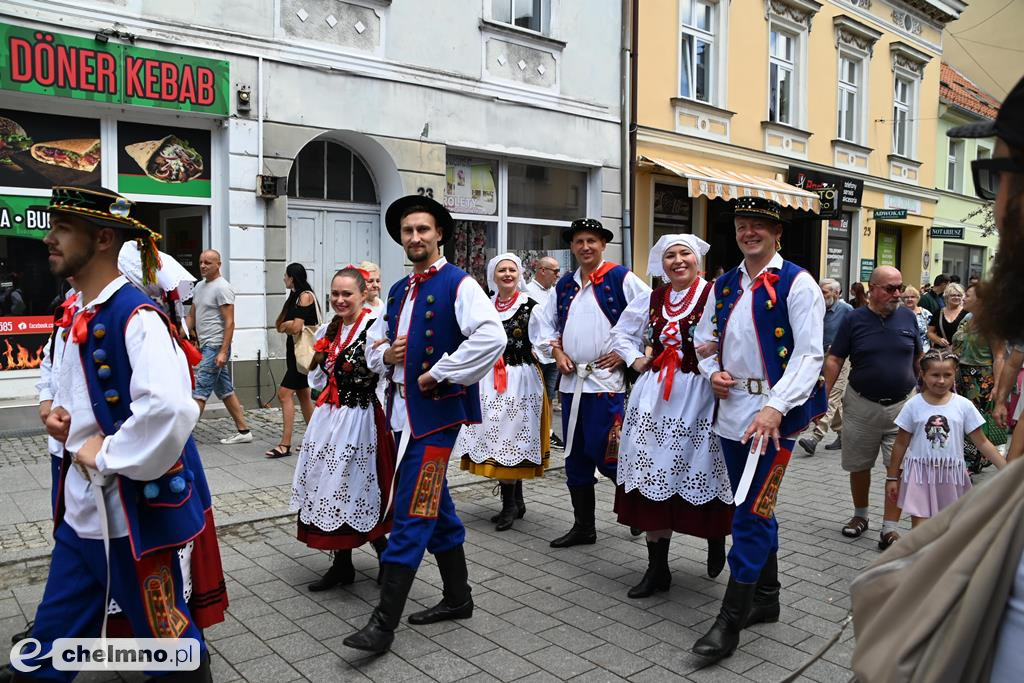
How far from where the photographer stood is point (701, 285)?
4.96 metres

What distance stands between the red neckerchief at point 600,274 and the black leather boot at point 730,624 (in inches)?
93.0

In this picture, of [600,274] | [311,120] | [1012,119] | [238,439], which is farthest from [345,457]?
[311,120]

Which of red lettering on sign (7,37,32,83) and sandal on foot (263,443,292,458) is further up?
red lettering on sign (7,37,32,83)

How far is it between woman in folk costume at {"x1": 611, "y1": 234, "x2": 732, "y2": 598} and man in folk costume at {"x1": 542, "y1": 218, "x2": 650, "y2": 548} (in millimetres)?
462

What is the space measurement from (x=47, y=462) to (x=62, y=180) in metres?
3.24

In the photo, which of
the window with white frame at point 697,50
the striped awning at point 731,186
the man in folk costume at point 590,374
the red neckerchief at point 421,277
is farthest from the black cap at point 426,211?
the window with white frame at point 697,50

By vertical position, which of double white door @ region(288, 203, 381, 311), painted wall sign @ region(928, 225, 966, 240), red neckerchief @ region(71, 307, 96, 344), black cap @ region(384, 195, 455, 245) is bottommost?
red neckerchief @ region(71, 307, 96, 344)

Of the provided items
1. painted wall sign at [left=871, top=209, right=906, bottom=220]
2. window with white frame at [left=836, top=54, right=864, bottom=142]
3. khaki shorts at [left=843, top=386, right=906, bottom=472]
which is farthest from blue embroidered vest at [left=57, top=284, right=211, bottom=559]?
painted wall sign at [left=871, top=209, right=906, bottom=220]

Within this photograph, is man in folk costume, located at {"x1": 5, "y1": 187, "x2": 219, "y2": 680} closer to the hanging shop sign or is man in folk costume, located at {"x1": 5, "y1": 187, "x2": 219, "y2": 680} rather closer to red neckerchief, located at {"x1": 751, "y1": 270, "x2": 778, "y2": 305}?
red neckerchief, located at {"x1": 751, "y1": 270, "x2": 778, "y2": 305}

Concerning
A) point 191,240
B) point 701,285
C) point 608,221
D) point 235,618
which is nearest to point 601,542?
point 701,285

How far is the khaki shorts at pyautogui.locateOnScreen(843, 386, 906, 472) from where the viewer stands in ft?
19.5

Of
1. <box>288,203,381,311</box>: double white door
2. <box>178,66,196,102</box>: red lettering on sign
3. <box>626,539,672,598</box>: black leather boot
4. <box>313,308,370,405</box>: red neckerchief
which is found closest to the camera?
<box>313,308,370,405</box>: red neckerchief

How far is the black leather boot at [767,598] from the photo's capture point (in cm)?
428

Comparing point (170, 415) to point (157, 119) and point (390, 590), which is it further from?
point (157, 119)
